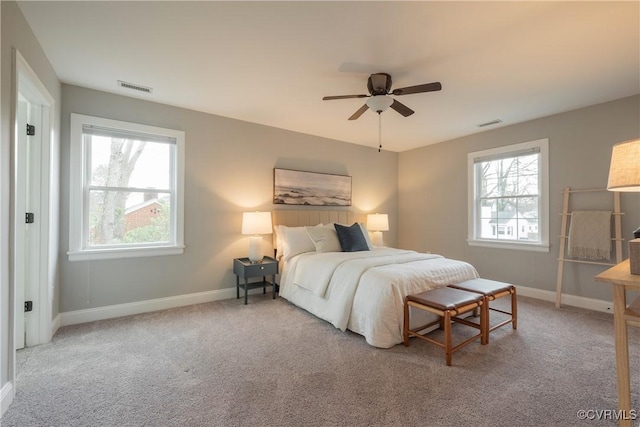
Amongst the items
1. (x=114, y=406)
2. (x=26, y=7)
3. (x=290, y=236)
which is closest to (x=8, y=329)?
(x=114, y=406)

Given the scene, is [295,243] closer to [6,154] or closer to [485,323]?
[485,323]

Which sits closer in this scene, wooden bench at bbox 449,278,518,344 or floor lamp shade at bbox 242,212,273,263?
wooden bench at bbox 449,278,518,344

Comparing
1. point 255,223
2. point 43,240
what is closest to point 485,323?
point 255,223

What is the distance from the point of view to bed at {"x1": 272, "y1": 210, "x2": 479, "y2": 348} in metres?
2.49

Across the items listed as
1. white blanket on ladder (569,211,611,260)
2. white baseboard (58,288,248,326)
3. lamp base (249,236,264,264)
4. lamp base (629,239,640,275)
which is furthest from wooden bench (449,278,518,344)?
white baseboard (58,288,248,326)

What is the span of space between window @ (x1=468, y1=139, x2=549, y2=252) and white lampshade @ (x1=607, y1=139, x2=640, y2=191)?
2.72 meters

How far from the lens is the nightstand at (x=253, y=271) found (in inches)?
140

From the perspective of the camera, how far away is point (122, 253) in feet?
10.4

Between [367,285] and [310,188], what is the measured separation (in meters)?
2.33

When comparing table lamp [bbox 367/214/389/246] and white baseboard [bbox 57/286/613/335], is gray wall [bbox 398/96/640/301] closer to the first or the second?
white baseboard [bbox 57/286/613/335]

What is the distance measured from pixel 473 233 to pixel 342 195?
7.33ft

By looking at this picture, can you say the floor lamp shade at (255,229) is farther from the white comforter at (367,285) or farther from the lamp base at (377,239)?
the lamp base at (377,239)

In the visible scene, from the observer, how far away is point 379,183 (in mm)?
5586

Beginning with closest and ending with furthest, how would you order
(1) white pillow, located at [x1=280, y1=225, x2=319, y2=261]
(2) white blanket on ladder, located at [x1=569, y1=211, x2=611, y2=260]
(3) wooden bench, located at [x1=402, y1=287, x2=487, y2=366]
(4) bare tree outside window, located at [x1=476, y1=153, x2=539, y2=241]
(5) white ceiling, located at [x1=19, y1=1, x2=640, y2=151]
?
(5) white ceiling, located at [x1=19, y1=1, x2=640, y2=151] < (3) wooden bench, located at [x1=402, y1=287, x2=487, y2=366] < (2) white blanket on ladder, located at [x1=569, y1=211, x2=611, y2=260] < (1) white pillow, located at [x1=280, y1=225, x2=319, y2=261] < (4) bare tree outside window, located at [x1=476, y1=153, x2=539, y2=241]
